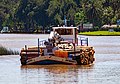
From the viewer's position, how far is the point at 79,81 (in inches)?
1630

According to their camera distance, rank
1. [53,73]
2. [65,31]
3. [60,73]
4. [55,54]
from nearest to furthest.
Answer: [60,73] < [53,73] < [55,54] < [65,31]

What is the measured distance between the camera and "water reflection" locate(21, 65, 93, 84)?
41769mm

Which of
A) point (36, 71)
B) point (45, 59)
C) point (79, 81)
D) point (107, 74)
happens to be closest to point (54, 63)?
point (45, 59)

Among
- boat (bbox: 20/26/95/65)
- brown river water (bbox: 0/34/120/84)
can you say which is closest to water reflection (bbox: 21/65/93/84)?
brown river water (bbox: 0/34/120/84)

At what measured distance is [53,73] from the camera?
1875 inches

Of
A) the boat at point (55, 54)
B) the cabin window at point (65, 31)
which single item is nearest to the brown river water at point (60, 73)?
the boat at point (55, 54)

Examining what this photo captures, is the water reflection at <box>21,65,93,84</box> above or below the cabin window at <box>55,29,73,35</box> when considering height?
below

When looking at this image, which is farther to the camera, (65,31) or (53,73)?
(65,31)

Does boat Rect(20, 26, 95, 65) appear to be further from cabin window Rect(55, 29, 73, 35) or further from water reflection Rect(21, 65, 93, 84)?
cabin window Rect(55, 29, 73, 35)

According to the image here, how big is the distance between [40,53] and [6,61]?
6834 millimetres

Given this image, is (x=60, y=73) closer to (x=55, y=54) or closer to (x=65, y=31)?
(x=55, y=54)

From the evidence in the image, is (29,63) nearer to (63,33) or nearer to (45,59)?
(45,59)

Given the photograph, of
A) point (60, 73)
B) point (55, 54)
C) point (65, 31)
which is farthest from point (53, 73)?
point (65, 31)

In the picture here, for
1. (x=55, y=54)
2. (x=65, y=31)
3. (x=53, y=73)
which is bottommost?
(x=53, y=73)
